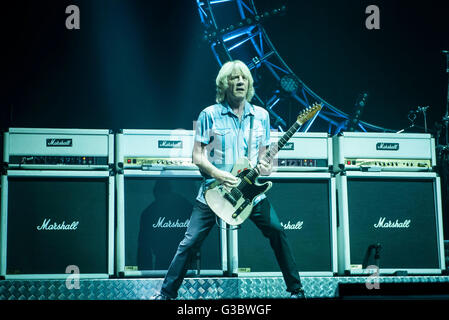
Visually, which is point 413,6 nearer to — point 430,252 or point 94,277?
point 430,252

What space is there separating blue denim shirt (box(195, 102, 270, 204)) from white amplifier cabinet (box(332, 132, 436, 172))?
95cm

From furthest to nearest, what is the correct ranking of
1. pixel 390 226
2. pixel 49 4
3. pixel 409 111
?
pixel 409 111, pixel 49 4, pixel 390 226

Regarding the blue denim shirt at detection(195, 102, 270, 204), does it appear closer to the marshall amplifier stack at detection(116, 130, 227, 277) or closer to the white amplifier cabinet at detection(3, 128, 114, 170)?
the marshall amplifier stack at detection(116, 130, 227, 277)

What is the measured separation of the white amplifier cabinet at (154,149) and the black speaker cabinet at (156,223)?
2.9 inches

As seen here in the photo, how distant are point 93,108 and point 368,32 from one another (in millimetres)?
3083

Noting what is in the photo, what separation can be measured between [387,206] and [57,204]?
2702 millimetres

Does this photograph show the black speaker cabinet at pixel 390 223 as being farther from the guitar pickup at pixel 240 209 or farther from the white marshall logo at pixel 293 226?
the guitar pickup at pixel 240 209

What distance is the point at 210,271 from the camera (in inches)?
165

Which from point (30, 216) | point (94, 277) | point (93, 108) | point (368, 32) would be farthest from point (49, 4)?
point (368, 32)

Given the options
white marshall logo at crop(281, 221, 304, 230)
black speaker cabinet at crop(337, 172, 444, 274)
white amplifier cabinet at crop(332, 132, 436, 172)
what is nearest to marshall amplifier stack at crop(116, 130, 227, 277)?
white marshall logo at crop(281, 221, 304, 230)

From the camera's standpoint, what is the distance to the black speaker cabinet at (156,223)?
4125 millimetres

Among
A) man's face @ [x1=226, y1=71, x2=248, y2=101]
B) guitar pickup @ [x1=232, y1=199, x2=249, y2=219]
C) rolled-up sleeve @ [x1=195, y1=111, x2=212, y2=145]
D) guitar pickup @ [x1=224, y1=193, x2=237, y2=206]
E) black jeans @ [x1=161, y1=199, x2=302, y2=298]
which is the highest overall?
man's face @ [x1=226, y1=71, x2=248, y2=101]

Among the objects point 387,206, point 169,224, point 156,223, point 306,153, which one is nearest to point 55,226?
point 156,223

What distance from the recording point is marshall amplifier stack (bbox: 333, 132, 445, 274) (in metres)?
4.36
